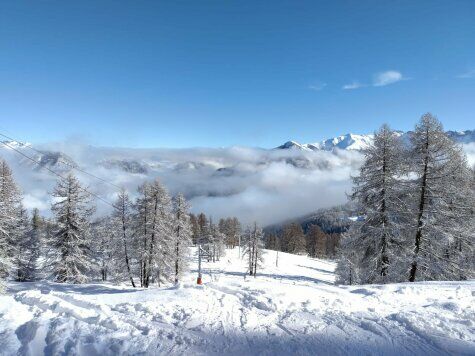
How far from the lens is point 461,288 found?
1445cm

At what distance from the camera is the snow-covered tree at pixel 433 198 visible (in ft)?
64.5

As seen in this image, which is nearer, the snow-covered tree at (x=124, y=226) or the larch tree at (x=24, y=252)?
the snow-covered tree at (x=124, y=226)

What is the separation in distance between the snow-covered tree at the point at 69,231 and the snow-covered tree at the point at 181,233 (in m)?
12.3

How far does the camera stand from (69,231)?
32.3 meters

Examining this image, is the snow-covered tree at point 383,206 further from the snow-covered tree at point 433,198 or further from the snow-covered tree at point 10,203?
the snow-covered tree at point 10,203

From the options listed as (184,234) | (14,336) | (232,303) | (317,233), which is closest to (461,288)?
(232,303)

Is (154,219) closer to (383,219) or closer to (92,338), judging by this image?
(383,219)

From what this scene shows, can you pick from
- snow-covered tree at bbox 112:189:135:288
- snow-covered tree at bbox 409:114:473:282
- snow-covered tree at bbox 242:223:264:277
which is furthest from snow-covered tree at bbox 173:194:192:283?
snow-covered tree at bbox 409:114:473:282

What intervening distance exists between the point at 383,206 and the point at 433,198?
115 inches

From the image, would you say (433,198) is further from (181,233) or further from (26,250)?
(26,250)

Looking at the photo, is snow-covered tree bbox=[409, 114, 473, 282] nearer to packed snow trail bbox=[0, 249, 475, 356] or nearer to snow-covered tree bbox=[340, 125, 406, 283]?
snow-covered tree bbox=[340, 125, 406, 283]

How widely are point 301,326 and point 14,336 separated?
832 cm

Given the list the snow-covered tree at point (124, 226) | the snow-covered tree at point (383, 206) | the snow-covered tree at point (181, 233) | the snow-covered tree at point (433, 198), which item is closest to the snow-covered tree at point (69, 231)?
the snow-covered tree at point (124, 226)

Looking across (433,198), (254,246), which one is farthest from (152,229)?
(254,246)
